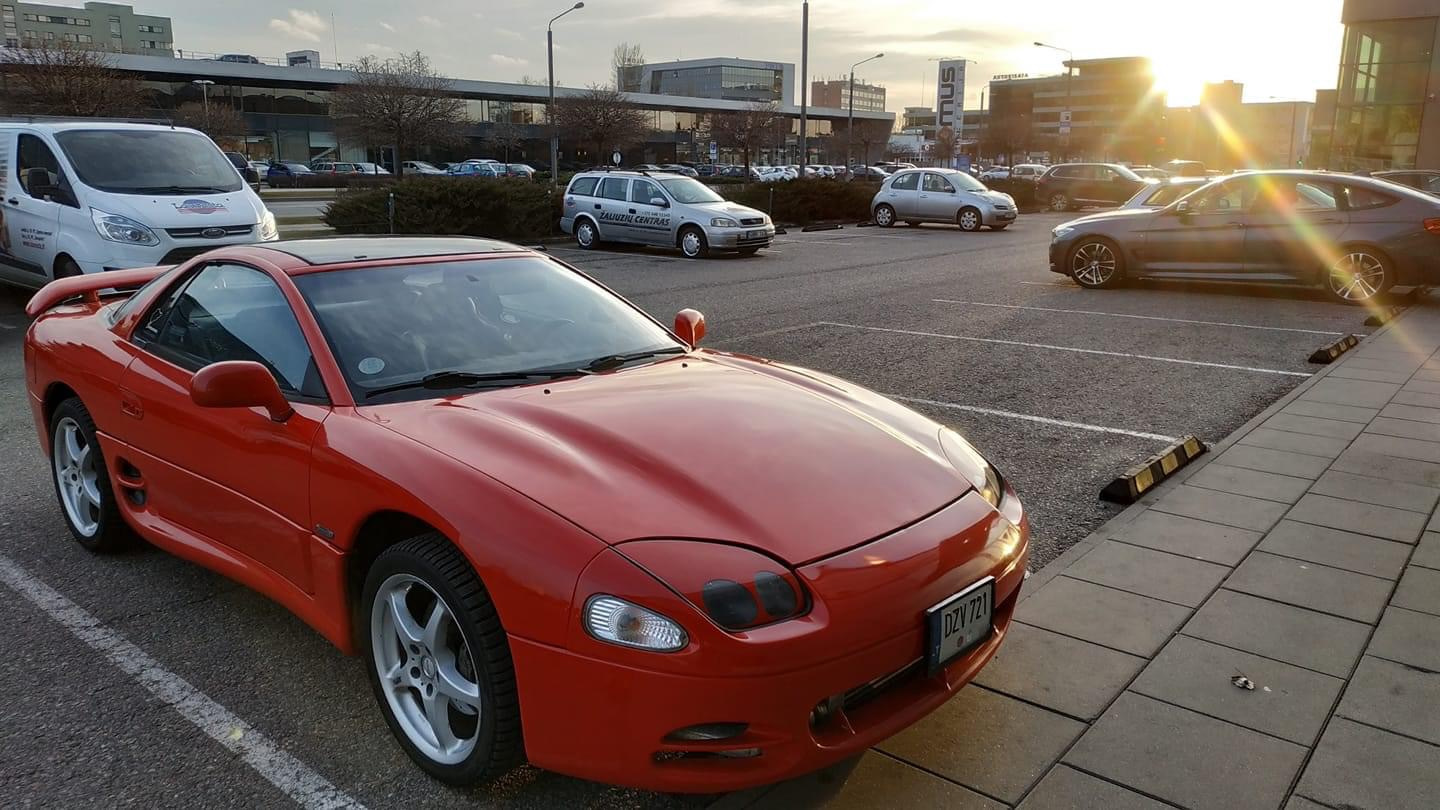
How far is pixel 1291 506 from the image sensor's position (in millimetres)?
4859

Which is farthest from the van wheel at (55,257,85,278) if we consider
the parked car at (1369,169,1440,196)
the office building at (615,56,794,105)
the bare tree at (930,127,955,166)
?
the office building at (615,56,794,105)

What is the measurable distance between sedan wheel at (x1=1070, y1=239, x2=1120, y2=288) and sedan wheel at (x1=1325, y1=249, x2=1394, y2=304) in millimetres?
2526

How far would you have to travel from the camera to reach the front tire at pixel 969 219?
2553 cm

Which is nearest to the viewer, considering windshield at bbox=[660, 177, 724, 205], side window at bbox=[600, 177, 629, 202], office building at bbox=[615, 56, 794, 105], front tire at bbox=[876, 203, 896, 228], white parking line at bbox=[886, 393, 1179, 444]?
white parking line at bbox=[886, 393, 1179, 444]

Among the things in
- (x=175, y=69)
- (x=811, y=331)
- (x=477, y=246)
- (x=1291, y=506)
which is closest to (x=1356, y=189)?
(x=811, y=331)

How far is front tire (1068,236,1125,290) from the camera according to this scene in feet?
44.7

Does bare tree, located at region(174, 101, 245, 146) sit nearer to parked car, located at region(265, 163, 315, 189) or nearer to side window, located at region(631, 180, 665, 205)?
parked car, located at region(265, 163, 315, 189)

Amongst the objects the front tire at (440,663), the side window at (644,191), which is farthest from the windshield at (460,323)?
the side window at (644,191)

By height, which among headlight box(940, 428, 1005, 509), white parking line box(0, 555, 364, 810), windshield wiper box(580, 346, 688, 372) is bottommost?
white parking line box(0, 555, 364, 810)

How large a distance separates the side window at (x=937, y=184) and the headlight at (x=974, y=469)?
78.9 feet

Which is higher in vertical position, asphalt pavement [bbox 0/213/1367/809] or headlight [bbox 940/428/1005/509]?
headlight [bbox 940/428/1005/509]

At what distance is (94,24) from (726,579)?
493ft

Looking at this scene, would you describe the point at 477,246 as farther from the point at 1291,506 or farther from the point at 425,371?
the point at 1291,506

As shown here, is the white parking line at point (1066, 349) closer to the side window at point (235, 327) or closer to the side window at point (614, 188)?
the side window at point (235, 327)
